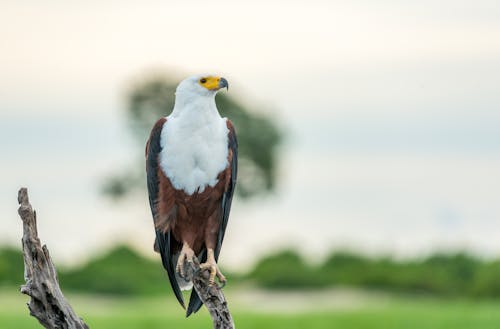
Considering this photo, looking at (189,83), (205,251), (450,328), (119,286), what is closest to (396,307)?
(450,328)

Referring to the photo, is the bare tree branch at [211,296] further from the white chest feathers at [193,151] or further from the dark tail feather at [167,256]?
the white chest feathers at [193,151]

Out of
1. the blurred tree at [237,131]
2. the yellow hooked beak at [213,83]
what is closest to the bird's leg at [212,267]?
the yellow hooked beak at [213,83]

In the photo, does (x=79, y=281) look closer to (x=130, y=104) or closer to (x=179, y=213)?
(x=130, y=104)

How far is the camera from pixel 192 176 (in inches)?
287

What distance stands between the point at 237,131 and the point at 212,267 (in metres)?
16.1

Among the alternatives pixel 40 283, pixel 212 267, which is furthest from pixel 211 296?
pixel 40 283

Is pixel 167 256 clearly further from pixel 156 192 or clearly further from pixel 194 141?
pixel 194 141

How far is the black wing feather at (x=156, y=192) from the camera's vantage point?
7.45m

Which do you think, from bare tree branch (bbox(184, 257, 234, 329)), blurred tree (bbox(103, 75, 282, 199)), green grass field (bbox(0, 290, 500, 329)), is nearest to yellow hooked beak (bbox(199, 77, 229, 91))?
bare tree branch (bbox(184, 257, 234, 329))

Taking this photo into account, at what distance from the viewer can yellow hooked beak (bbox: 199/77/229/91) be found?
717 centimetres

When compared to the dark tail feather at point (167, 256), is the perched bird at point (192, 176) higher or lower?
higher

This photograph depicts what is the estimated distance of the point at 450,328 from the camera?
13.7 metres

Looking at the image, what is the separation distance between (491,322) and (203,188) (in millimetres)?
8155

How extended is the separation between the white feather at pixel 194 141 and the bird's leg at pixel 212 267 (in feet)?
2.08
